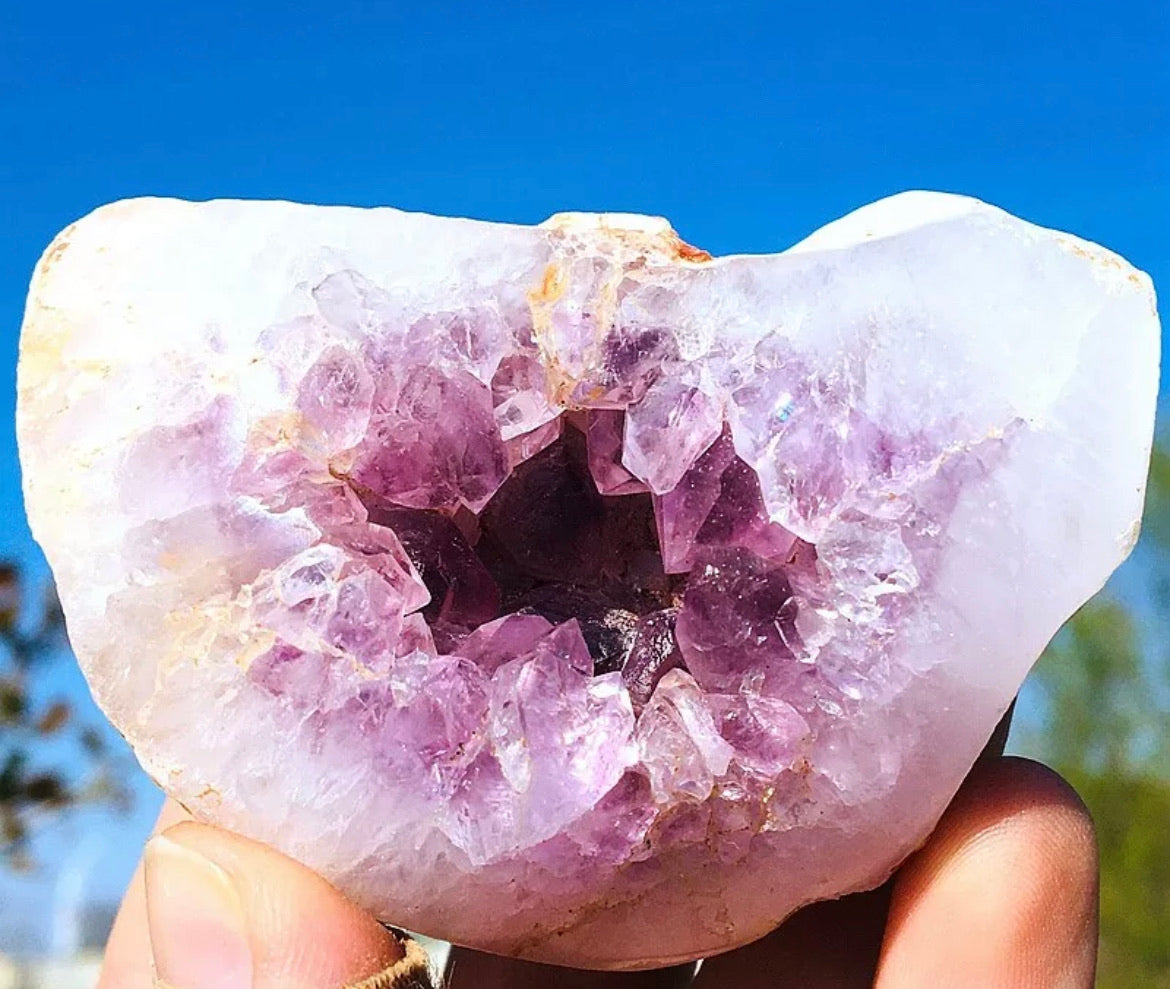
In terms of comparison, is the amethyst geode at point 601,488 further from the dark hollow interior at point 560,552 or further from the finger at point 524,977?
the finger at point 524,977

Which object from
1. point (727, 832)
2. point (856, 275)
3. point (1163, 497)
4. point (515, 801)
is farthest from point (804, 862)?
point (1163, 497)

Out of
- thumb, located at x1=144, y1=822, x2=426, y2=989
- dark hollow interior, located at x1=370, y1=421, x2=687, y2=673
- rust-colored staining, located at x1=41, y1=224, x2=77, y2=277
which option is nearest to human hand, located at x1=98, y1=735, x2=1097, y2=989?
thumb, located at x1=144, y1=822, x2=426, y2=989

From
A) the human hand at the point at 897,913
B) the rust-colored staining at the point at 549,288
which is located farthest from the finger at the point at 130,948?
the rust-colored staining at the point at 549,288

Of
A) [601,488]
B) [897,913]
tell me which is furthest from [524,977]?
[601,488]

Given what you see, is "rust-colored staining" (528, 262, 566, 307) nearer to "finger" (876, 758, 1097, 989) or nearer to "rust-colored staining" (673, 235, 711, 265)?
"rust-colored staining" (673, 235, 711, 265)

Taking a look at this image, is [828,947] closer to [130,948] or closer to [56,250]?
[130,948]
